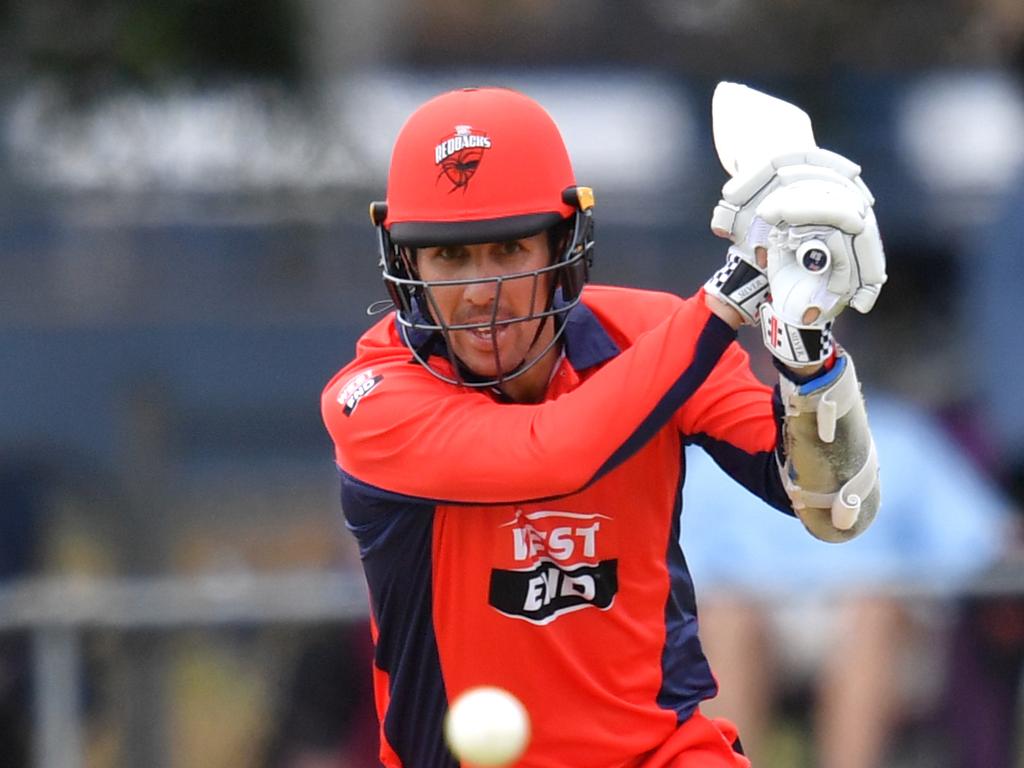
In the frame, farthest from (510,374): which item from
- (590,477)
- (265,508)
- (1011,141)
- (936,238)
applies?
(1011,141)

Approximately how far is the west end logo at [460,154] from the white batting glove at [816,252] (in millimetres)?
578

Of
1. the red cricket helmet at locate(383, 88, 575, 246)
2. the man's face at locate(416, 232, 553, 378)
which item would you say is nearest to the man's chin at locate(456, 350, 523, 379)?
the man's face at locate(416, 232, 553, 378)

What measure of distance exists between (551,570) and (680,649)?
1.09 ft

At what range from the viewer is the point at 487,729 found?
3252 mm

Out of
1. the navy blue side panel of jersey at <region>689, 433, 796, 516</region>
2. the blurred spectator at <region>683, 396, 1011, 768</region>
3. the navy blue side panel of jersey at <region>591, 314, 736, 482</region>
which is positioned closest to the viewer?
the navy blue side panel of jersey at <region>591, 314, 736, 482</region>

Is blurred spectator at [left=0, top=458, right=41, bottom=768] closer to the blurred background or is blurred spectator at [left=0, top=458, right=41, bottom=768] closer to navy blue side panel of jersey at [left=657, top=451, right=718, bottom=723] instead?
the blurred background

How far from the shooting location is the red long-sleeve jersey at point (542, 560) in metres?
3.47

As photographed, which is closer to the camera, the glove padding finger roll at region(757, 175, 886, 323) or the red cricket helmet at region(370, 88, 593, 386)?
the glove padding finger roll at region(757, 175, 886, 323)

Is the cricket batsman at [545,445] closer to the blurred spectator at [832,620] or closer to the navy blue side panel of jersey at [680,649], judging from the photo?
the navy blue side panel of jersey at [680,649]

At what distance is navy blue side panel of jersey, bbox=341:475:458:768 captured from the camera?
3.58 metres

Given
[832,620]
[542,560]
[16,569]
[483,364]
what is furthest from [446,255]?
[16,569]

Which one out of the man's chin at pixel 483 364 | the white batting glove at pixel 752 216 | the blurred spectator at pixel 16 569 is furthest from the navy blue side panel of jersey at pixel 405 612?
the blurred spectator at pixel 16 569

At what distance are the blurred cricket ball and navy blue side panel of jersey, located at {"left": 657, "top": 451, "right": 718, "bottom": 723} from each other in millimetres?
384

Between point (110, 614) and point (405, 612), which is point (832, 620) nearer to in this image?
point (110, 614)
